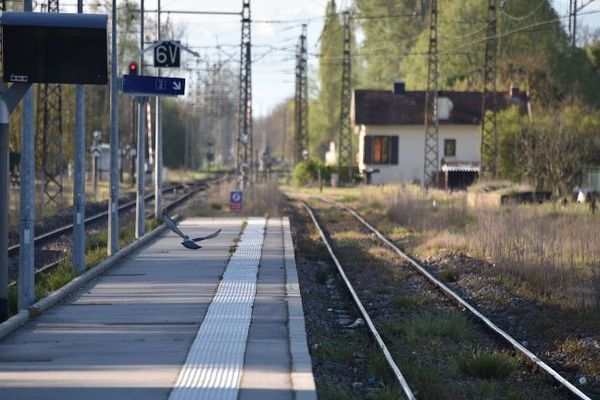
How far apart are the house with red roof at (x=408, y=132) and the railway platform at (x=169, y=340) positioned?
48.6 metres

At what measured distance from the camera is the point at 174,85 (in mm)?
22906

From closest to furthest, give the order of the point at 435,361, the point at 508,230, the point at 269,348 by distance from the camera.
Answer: the point at 269,348 → the point at 435,361 → the point at 508,230

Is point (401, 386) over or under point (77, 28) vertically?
under

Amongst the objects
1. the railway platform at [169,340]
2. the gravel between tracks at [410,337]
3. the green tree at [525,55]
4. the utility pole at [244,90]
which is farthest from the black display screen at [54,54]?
the green tree at [525,55]

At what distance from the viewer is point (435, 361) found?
12758 millimetres

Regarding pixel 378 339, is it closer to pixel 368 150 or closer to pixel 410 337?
pixel 410 337

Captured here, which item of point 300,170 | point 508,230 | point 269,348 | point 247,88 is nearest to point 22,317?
point 269,348

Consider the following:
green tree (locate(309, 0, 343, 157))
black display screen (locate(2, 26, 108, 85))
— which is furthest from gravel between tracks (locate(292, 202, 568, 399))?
green tree (locate(309, 0, 343, 157))

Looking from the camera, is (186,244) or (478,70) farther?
(478,70)

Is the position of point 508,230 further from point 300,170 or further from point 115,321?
point 300,170

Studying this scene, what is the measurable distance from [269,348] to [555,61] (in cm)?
5932

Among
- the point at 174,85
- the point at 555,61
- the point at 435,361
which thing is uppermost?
the point at 555,61

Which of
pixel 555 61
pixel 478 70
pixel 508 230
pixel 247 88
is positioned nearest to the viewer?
pixel 508 230

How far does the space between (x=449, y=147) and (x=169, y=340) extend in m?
57.4
